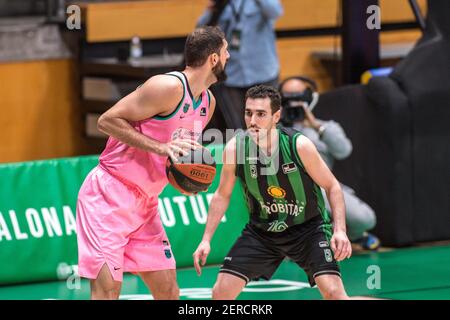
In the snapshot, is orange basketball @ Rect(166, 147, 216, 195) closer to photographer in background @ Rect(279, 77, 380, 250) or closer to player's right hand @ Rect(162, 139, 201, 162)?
player's right hand @ Rect(162, 139, 201, 162)

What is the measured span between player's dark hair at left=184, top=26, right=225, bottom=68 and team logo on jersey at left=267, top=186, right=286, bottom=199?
97cm

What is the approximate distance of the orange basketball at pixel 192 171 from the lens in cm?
692

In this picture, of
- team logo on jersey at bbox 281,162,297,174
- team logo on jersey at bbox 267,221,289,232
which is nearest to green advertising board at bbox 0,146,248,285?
team logo on jersey at bbox 267,221,289,232

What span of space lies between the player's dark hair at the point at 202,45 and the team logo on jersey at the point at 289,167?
2.85 ft

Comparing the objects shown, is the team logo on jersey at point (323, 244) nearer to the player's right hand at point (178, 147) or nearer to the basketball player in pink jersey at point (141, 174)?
the basketball player in pink jersey at point (141, 174)

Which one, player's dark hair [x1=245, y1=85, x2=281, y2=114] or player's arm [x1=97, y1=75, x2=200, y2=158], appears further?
player's dark hair [x1=245, y1=85, x2=281, y2=114]

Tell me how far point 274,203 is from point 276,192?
0.08 metres

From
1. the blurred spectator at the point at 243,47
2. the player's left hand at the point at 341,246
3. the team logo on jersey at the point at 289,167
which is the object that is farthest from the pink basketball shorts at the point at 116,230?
the blurred spectator at the point at 243,47

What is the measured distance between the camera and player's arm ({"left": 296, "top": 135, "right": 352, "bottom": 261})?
697 centimetres

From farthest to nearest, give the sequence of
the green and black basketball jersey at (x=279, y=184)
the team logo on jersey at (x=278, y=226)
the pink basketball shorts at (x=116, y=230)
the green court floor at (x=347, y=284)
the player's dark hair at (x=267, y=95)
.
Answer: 1. the green court floor at (x=347, y=284)
2. the team logo on jersey at (x=278, y=226)
3. the green and black basketball jersey at (x=279, y=184)
4. the player's dark hair at (x=267, y=95)
5. the pink basketball shorts at (x=116, y=230)

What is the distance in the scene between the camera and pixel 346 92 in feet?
37.1

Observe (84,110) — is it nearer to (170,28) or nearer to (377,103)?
(170,28)

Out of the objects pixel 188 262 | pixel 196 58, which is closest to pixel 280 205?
pixel 196 58

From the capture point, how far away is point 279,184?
7504mm
